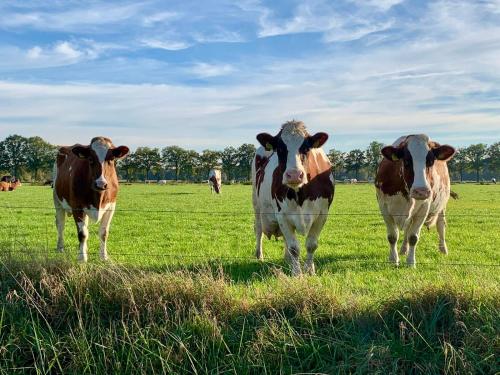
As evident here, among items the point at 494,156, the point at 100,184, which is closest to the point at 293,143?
the point at 100,184

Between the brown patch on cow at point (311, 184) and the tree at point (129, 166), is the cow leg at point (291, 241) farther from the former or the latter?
the tree at point (129, 166)

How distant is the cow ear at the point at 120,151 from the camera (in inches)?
404

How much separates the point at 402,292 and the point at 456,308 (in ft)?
1.93

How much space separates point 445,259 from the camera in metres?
10.3

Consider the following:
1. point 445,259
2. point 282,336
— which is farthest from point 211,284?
point 445,259

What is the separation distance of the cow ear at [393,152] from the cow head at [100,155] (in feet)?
16.9

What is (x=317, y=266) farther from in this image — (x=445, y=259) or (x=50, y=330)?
(x=50, y=330)

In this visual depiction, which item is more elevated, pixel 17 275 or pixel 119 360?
pixel 17 275

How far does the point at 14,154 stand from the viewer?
382ft

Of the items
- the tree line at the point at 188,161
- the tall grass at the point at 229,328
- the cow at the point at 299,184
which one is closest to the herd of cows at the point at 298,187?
the cow at the point at 299,184

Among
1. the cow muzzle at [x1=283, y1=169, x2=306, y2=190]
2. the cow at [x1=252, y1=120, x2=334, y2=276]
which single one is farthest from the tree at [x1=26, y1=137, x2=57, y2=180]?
the cow muzzle at [x1=283, y1=169, x2=306, y2=190]

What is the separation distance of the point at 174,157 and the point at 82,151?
12133 cm

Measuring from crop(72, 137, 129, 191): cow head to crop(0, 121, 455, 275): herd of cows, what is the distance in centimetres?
2

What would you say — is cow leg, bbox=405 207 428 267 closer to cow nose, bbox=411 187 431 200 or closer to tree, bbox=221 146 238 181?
cow nose, bbox=411 187 431 200
